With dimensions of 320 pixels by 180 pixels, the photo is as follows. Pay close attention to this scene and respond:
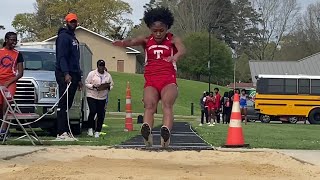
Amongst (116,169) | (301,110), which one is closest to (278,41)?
(301,110)

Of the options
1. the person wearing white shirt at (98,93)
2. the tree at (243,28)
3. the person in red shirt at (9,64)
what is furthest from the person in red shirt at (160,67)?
the tree at (243,28)

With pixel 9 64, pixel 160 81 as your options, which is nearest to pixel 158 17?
pixel 160 81

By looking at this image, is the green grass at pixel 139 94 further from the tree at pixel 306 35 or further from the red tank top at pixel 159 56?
the red tank top at pixel 159 56

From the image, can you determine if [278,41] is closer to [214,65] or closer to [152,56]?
[214,65]

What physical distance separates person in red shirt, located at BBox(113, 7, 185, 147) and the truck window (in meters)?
5.60

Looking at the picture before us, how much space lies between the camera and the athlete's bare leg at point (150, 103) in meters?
9.78

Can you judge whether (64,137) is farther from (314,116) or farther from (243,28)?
(243,28)

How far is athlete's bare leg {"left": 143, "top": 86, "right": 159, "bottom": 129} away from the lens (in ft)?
32.1

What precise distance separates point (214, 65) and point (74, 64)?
75041 mm

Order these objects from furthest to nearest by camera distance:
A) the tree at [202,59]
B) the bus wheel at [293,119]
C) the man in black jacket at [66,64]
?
the tree at [202,59], the bus wheel at [293,119], the man in black jacket at [66,64]

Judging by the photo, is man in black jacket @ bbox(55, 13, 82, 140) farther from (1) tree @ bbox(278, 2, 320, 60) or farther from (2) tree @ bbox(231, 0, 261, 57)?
(2) tree @ bbox(231, 0, 261, 57)

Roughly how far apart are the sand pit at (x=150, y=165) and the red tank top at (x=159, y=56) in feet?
3.90

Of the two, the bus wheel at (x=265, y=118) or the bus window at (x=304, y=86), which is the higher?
the bus window at (x=304, y=86)

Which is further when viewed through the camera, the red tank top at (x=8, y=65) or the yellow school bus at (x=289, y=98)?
the yellow school bus at (x=289, y=98)
